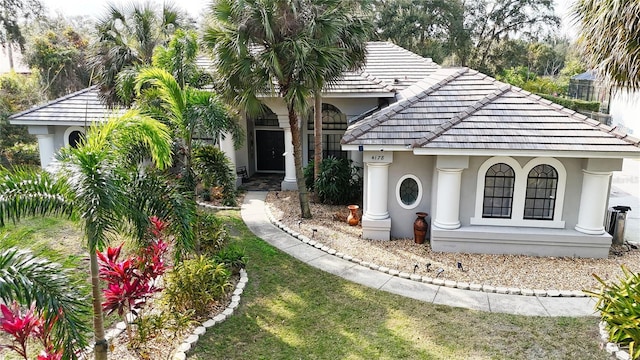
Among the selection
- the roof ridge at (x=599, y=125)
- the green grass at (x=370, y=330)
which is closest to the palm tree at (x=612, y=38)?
the roof ridge at (x=599, y=125)

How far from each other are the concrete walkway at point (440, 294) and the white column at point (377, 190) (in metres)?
1.94

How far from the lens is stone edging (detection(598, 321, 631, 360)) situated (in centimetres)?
693

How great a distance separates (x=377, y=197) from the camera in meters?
12.2

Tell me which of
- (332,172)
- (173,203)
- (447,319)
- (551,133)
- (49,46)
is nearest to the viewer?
(173,203)

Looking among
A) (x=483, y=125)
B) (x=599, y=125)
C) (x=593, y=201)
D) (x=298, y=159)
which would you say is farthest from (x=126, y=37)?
(x=593, y=201)

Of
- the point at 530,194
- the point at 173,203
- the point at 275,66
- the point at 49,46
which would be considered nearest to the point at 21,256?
the point at 173,203

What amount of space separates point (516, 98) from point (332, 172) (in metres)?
6.26

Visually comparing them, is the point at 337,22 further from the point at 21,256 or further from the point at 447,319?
the point at 21,256

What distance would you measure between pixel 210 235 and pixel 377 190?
465cm

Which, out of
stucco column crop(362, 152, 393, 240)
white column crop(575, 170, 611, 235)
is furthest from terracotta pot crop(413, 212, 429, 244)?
white column crop(575, 170, 611, 235)

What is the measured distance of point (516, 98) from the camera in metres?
12.5

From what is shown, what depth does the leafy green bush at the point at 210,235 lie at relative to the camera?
35.4ft

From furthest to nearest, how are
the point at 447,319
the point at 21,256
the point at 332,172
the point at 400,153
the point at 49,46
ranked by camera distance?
the point at 49,46 < the point at 332,172 < the point at 400,153 < the point at 447,319 < the point at 21,256

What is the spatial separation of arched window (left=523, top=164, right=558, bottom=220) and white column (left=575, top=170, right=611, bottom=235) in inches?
26.4
